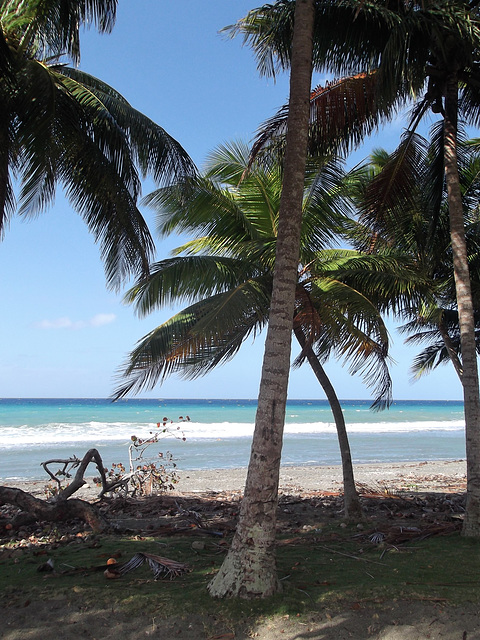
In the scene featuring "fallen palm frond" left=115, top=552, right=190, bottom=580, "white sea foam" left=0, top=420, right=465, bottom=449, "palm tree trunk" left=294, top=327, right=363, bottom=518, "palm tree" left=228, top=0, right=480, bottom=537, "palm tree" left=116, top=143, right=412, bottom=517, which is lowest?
"white sea foam" left=0, top=420, right=465, bottom=449

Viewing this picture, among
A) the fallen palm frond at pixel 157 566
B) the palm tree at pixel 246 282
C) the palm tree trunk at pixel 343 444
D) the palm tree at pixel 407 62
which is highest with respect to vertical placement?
the palm tree at pixel 407 62

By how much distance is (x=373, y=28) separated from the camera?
6957 mm

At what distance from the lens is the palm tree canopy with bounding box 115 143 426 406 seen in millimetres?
7113

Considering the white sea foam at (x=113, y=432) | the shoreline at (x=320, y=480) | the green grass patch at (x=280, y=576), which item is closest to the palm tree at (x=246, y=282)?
the green grass patch at (x=280, y=576)

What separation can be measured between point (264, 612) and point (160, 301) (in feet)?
15.8

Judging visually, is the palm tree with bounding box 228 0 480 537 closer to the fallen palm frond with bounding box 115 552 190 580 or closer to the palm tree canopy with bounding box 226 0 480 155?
the palm tree canopy with bounding box 226 0 480 155

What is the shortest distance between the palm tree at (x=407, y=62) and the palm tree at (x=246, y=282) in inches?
35.0

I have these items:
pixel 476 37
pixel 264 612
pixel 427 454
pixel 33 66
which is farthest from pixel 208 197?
pixel 427 454

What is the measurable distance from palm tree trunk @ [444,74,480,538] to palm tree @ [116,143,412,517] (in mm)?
911

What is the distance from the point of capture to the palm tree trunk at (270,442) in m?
4.24

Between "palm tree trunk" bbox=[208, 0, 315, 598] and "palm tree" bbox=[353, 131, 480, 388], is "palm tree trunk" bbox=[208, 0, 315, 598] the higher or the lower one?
the lower one

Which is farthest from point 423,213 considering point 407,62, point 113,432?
point 113,432

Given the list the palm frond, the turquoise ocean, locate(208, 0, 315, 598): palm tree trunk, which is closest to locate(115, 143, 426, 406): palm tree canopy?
the palm frond

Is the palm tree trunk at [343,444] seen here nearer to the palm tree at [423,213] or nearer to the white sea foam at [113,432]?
the palm tree at [423,213]
